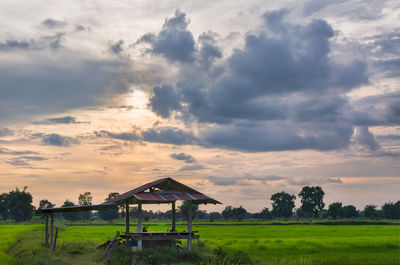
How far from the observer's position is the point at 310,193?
12975 centimetres

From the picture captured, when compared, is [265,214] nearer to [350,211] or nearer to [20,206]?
[350,211]

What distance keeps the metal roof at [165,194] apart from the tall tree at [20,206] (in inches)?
5252

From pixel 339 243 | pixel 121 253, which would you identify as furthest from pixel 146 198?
pixel 339 243

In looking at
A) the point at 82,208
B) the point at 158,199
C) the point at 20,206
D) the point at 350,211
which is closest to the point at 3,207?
the point at 20,206

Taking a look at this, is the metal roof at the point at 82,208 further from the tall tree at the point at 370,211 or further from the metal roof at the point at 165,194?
the tall tree at the point at 370,211

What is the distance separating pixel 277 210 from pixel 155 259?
131804 millimetres

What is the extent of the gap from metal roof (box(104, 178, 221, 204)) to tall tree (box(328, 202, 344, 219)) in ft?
448

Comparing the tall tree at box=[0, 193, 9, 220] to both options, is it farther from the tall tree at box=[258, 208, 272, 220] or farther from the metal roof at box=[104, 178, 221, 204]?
the metal roof at box=[104, 178, 221, 204]

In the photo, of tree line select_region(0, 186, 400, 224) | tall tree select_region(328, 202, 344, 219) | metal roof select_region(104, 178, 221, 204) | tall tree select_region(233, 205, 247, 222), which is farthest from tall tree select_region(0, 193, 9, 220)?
metal roof select_region(104, 178, 221, 204)

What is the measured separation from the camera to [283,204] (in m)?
150

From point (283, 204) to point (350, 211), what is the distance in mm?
29771

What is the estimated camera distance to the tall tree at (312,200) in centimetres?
12850

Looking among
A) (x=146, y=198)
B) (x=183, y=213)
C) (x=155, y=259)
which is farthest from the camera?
(x=183, y=213)

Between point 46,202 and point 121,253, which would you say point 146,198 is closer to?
point 121,253
